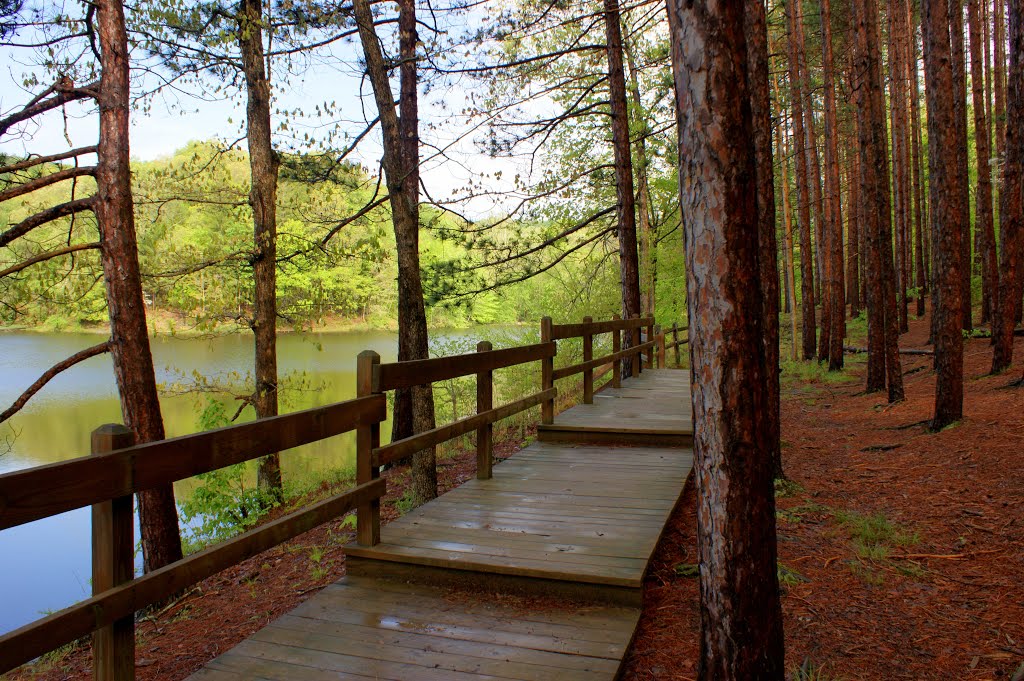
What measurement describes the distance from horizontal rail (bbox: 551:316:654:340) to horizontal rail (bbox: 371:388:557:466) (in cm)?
125

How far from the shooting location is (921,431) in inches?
311

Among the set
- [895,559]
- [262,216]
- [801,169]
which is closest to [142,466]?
[895,559]

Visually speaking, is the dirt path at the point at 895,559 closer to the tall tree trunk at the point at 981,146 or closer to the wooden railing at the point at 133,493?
the wooden railing at the point at 133,493

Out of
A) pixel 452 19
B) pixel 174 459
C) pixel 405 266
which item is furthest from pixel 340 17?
pixel 174 459

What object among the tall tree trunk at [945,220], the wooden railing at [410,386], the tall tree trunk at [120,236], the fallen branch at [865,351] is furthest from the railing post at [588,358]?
the fallen branch at [865,351]

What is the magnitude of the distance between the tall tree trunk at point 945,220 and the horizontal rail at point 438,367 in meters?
5.01

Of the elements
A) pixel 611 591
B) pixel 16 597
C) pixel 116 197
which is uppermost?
pixel 116 197

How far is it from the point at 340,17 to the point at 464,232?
162 inches

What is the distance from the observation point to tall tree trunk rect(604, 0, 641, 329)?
→ 11.9 m

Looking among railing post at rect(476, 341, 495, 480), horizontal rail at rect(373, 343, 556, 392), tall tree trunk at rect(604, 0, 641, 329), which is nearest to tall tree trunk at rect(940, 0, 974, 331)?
tall tree trunk at rect(604, 0, 641, 329)

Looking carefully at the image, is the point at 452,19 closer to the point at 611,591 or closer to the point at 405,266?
the point at 405,266

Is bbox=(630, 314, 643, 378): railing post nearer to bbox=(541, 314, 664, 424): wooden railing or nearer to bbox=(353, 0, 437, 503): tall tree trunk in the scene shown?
bbox=(541, 314, 664, 424): wooden railing

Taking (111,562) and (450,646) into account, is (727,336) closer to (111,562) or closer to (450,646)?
(450,646)

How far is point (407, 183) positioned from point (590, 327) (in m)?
3.10
